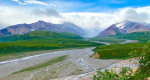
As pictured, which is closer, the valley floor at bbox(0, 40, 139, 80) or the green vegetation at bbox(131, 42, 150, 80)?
the green vegetation at bbox(131, 42, 150, 80)

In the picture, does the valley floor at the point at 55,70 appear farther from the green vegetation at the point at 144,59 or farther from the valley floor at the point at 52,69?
the green vegetation at the point at 144,59

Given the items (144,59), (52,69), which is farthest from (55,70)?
(144,59)

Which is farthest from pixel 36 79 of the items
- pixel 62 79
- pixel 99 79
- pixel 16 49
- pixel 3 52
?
pixel 16 49

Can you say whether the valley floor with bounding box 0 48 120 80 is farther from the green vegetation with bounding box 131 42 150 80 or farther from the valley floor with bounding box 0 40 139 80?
the green vegetation with bounding box 131 42 150 80

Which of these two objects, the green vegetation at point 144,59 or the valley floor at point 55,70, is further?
the valley floor at point 55,70

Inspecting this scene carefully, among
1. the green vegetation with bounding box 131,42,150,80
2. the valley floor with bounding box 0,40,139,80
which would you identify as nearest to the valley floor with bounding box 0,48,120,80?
the valley floor with bounding box 0,40,139,80

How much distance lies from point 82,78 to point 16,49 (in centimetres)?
10723

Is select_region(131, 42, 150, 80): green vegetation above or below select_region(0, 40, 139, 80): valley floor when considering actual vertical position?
above

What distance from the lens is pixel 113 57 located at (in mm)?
83375

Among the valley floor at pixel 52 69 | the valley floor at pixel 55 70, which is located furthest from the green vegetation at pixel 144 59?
the valley floor at pixel 52 69

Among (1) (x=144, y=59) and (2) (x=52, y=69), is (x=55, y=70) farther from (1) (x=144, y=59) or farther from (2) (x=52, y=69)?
(1) (x=144, y=59)

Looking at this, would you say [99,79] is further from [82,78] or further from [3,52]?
[3,52]

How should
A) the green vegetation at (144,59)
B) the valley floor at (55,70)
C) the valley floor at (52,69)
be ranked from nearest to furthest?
1. the green vegetation at (144,59)
2. the valley floor at (55,70)
3. the valley floor at (52,69)

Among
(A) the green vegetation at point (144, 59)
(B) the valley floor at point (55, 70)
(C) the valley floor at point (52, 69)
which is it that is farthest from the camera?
(C) the valley floor at point (52, 69)
